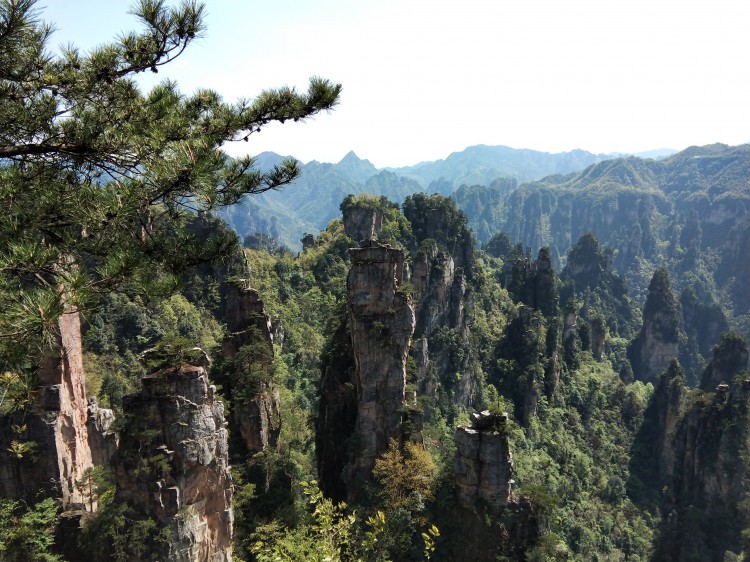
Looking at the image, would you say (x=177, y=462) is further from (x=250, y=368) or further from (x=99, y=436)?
(x=99, y=436)

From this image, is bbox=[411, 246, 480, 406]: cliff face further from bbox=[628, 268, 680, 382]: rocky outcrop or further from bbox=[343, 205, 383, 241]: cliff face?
bbox=[628, 268, 680, 382]: rocky outcrop

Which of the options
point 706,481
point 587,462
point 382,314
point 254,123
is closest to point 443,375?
point 587,462

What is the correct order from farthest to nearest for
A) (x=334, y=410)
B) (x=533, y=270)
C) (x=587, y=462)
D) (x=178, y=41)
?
1. (x=533, y=270)
2. (x=587, y=462)
3. (x=334, y=410)
4. (x=178, y=41)

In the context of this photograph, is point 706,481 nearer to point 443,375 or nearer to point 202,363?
point 443,375

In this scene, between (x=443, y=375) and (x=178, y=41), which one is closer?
(x=178, y=41)

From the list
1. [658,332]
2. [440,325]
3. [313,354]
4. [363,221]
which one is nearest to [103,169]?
[313,354]

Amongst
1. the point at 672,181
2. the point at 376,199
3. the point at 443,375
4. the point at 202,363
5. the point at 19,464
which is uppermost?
the point at 672,181
